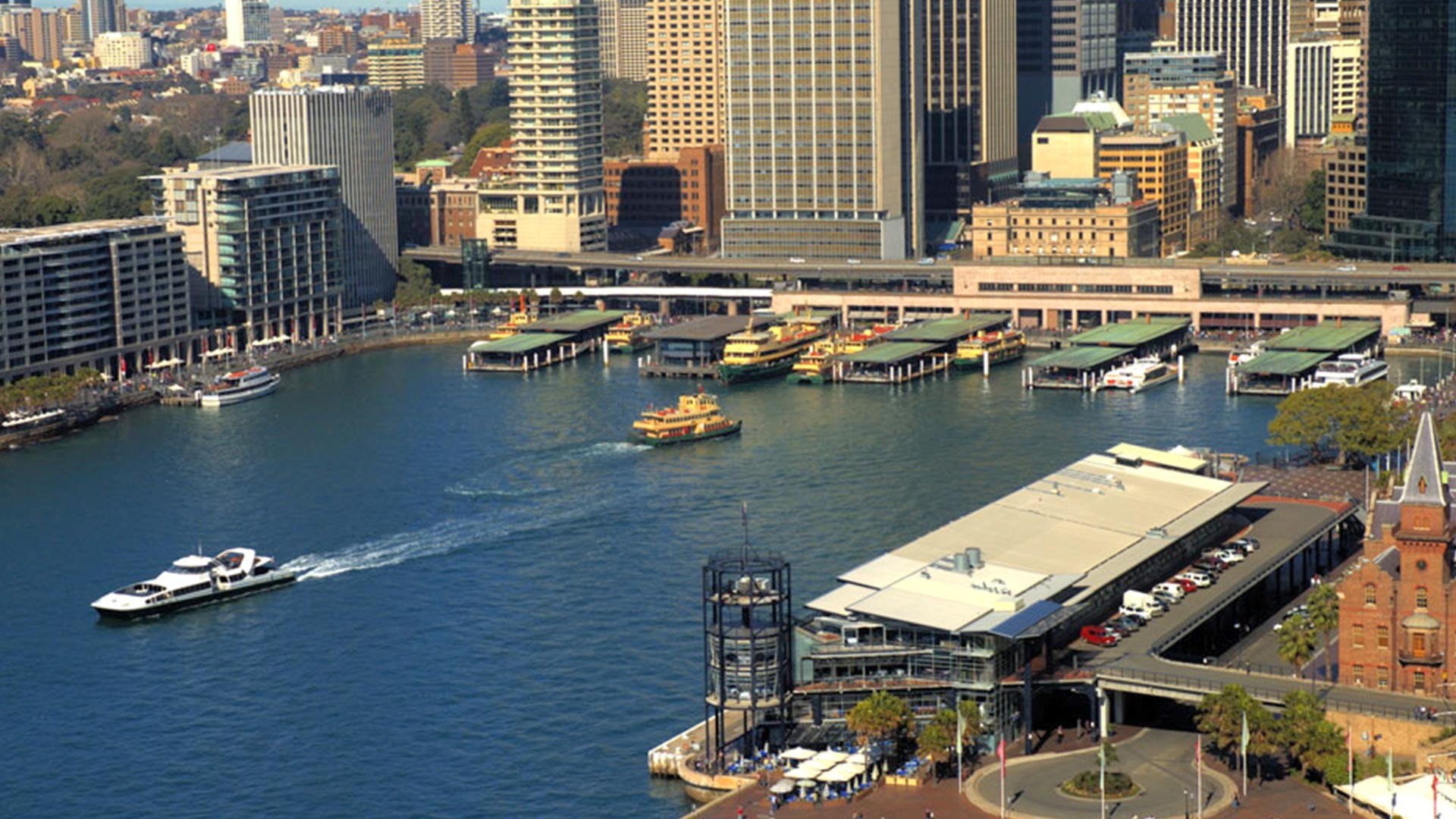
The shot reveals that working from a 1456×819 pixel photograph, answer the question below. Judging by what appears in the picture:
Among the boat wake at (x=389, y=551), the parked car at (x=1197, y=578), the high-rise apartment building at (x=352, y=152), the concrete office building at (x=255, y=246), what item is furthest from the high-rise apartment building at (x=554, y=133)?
the parked car at (x=1197, y=578)

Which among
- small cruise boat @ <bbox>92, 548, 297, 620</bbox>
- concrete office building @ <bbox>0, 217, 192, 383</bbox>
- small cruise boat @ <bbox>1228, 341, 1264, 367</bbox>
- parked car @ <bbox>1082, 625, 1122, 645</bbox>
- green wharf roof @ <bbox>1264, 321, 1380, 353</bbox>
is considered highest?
concrete office building @ <bbox>0, 217, 192, 383</bbox>

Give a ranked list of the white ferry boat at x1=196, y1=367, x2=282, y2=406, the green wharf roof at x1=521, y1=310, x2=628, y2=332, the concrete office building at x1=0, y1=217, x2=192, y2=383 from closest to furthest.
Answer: the white ferry boat at x1=196, y1=367, x2=282, y2=406, the concrete office building at x1=0, y1=217, x2=192, y2=383, the green wharf roof at x1=521, y1=310, x2=628, y2=332

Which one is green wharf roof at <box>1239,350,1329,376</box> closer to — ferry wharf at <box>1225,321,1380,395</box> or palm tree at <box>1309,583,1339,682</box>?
ferry wharf at <box>1225,321,1380,395</box>

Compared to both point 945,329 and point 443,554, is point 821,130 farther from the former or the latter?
point 443,554

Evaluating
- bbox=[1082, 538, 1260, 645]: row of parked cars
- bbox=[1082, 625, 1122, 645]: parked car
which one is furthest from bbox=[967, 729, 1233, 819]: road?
bbox=[1082, 538, 1260, 645]: row of parked cars

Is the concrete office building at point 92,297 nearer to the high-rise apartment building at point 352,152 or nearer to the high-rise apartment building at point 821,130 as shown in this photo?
the high-rise apartment building at point 352,152

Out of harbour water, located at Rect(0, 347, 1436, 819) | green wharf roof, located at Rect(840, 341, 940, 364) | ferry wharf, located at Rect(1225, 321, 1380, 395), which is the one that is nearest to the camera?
harbour water, located at Rect(0, 347, 1436, 819)
